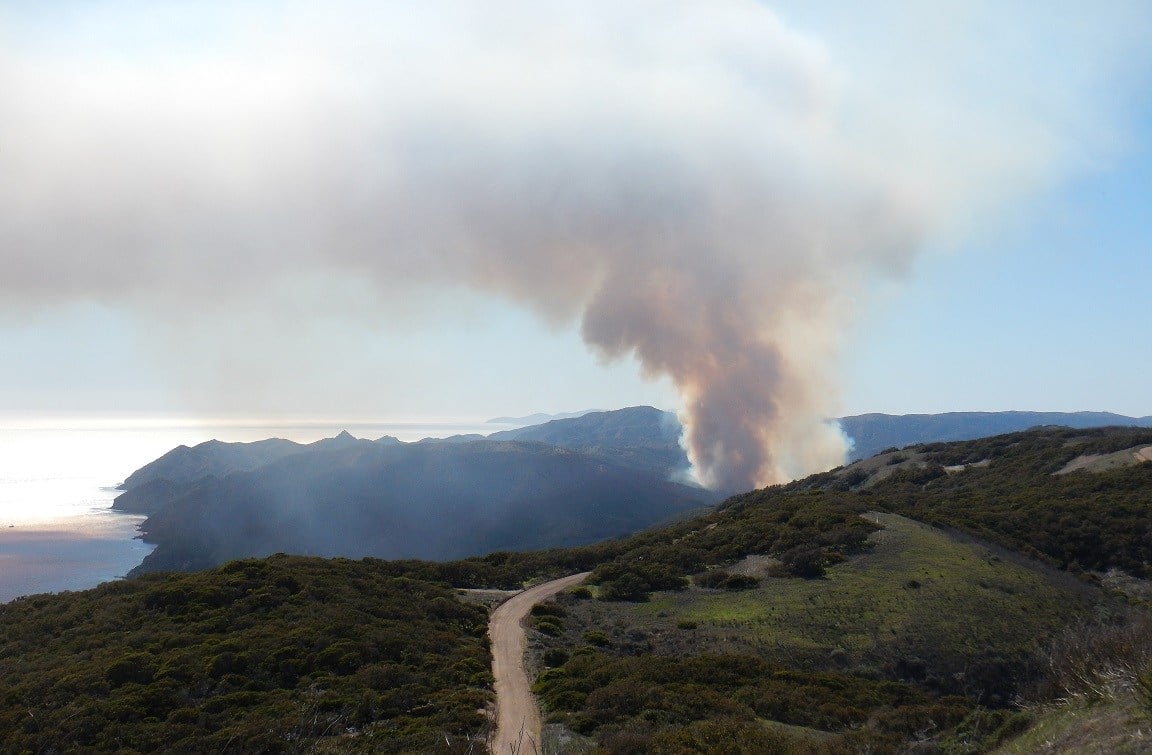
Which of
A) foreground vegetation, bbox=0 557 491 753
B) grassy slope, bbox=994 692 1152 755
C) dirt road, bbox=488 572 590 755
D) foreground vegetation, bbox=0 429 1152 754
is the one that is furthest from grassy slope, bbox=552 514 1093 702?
grassy slope, bbox=994 692 1152 755

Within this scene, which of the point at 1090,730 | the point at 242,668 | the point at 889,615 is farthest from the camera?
the point at 889,615

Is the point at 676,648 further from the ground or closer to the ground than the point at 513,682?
closer to the ground

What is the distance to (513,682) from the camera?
24.4 metres

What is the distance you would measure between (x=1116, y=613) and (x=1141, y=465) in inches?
1598

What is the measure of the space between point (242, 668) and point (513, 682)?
10.4 meters

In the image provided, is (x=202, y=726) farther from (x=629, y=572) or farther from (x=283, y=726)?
(x=629, y=572)

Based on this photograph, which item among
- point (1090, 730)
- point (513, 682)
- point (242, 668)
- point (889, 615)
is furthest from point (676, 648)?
point (1090, 730)

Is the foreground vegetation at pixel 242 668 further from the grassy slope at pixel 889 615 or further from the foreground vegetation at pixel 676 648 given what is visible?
the grassy slope at pixel 889 615

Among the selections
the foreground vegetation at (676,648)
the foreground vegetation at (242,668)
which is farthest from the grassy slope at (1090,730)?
the foreground vegetation at (242,668)

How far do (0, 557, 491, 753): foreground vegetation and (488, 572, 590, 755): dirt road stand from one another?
0.83 meters

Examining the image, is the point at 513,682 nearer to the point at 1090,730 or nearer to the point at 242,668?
the point at 242,668

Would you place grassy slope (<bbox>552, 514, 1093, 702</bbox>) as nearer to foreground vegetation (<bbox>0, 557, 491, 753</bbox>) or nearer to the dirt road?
the dirt road

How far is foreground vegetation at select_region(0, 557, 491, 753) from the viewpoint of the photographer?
17438 mm

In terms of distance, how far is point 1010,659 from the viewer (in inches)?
1093
